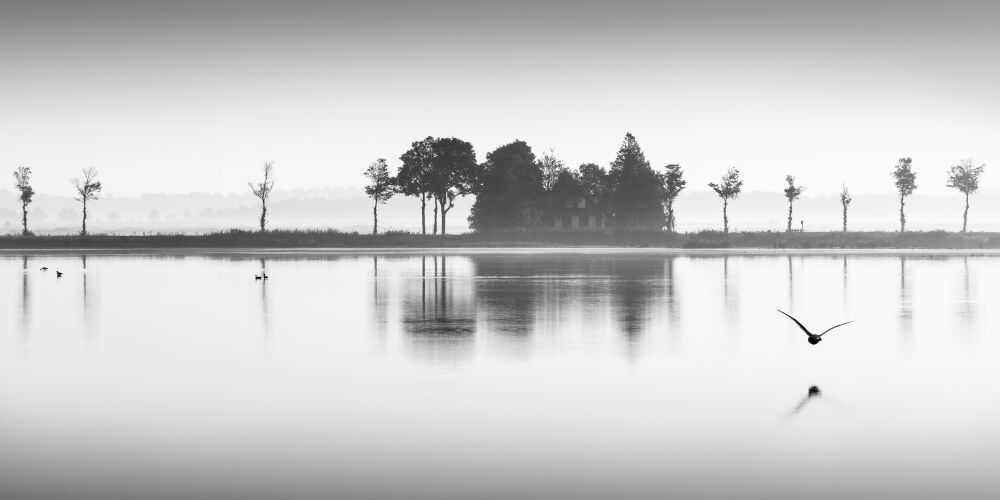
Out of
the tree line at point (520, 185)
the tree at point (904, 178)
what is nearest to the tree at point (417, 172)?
the tree line at point (520, 185)

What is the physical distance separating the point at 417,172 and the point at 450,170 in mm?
5181

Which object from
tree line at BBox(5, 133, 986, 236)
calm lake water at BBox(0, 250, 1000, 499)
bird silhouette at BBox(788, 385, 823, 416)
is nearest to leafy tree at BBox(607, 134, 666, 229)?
tree line at BBox(5, 133, 986, 236)

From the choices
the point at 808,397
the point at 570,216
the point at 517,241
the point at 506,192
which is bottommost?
the point at 808,397

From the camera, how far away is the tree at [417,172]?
481 ft

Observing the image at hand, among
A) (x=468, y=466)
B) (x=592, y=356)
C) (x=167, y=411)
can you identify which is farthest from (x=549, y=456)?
(x=592, y=356)

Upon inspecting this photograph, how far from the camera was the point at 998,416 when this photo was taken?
14.0m

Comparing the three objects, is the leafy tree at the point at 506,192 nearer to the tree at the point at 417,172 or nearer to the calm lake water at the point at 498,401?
the tree at the point at 417,172

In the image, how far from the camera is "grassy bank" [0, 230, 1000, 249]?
112062mm

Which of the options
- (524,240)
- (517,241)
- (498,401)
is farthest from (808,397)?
(524,240)

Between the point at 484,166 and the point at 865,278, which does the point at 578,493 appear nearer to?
the point at 865,278

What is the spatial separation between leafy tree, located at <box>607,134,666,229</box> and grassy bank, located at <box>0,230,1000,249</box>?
70.2ft

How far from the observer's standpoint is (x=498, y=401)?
14945mm

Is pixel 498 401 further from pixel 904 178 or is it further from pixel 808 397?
pixel 904 178

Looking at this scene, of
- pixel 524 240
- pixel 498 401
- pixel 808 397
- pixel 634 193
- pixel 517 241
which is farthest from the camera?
pixel 634 193
